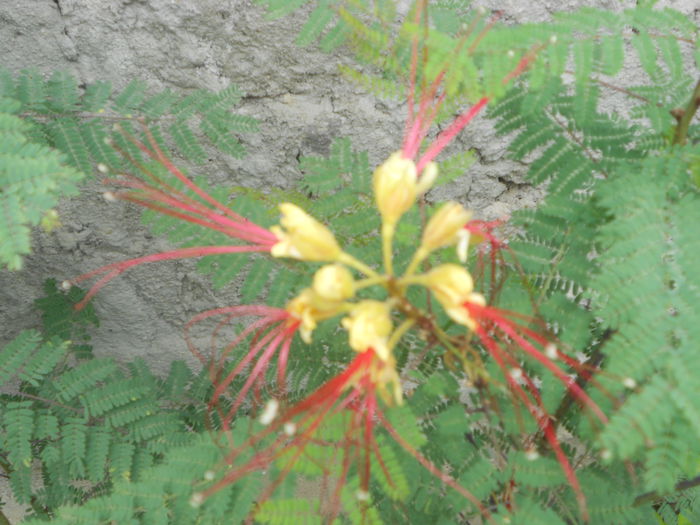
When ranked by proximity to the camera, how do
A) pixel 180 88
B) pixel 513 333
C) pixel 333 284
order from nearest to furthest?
pixel 333 284
pixel 513 333
pixel 180 88

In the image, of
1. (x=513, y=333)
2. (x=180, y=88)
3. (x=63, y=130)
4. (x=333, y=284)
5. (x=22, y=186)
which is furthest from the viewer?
(x=180, y=88)

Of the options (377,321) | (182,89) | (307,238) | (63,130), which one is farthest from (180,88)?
(377,321)

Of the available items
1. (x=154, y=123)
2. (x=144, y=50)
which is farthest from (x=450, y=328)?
(x=144, y=50)

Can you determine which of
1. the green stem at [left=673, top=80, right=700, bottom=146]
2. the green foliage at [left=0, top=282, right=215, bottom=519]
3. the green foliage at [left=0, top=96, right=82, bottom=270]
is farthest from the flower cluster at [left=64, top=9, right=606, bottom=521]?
the green foliage at [left=0, top=282, right=215, bottom=519]

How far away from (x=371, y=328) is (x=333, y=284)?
0.28 ft

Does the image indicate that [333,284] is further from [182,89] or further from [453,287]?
[182,89]

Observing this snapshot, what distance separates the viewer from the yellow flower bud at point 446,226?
1055 mm

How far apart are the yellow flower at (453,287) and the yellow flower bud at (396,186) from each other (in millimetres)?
120

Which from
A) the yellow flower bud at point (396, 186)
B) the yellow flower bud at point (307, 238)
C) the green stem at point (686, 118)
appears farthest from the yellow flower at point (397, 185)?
the green stem at point (686, 118)

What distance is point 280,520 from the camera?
1347mm

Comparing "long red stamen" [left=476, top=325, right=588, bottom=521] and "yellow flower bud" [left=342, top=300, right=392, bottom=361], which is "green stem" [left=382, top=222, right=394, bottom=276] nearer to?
"yellow flower bud" [left=342, top=300, right=392, bottom=361]

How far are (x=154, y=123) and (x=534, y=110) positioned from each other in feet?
3.65

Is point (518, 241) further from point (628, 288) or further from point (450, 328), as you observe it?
point (628, 288)

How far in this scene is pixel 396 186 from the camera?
107 cm
